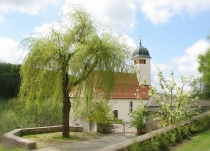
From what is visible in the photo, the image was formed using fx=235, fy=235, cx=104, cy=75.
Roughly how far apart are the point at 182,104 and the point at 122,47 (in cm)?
488

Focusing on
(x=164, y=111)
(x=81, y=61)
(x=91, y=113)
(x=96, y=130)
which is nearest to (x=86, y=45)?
(x=81, y=61)

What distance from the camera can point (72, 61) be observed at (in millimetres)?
12789

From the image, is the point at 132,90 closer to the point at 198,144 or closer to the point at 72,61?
the point at 72,61

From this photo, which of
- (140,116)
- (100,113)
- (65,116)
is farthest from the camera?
(100,113)

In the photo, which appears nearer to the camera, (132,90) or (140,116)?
(140,116)

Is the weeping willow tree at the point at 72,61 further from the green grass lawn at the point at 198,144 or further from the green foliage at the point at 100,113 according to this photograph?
the green grass lawn at the point at 198,144

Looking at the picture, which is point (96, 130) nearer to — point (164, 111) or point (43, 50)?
point (164, 111)

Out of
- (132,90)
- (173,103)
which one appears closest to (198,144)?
(173,103)

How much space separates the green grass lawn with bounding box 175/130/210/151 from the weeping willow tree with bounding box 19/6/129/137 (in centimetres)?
586

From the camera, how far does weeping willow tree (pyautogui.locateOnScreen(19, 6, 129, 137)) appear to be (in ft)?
43.2

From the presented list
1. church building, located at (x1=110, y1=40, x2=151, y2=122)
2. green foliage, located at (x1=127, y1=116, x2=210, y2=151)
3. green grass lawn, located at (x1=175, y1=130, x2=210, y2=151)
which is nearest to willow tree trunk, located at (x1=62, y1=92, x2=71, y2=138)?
church building, located at (x1=110, y1=40, x2=151, y2=122)

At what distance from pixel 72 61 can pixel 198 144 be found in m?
7.42

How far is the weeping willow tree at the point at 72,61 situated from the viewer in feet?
43.2

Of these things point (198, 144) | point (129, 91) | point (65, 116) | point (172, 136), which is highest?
point (129, 91)
